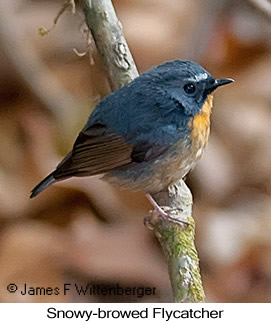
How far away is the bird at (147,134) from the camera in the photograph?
2008mm

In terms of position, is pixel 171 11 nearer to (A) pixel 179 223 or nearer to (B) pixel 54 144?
(B) pixel 54 144

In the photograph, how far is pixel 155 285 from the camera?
2812mm

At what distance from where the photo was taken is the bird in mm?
2008

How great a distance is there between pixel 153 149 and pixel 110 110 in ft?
0.46

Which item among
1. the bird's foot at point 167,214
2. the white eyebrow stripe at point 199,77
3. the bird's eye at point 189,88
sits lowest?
the bird's foot at point 167,214

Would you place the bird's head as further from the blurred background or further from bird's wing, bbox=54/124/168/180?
the blurred background

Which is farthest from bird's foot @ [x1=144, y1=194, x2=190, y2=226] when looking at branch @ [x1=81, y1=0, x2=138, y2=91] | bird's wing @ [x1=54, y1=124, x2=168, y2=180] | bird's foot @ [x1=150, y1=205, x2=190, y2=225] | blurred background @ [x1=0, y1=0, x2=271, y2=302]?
blurred background @ [x1=0, y1=0, x2=271, y2=302]

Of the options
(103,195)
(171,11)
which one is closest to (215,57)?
(171,11)

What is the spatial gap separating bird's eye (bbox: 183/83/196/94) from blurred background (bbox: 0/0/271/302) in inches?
36.5

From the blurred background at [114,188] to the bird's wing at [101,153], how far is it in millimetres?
751

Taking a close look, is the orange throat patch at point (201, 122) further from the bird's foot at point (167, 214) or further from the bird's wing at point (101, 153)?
the bird's foot at point (167, 214)

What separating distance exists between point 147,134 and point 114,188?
1247 mm

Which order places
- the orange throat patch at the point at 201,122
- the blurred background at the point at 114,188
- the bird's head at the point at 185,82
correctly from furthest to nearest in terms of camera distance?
the blurred background at the point at 114,188 < the orange throat patch at the point at 201,122 < the bird's head at the point at 185,82

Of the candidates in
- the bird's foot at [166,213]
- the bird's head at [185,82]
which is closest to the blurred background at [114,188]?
the bird's foot at [166,213]
